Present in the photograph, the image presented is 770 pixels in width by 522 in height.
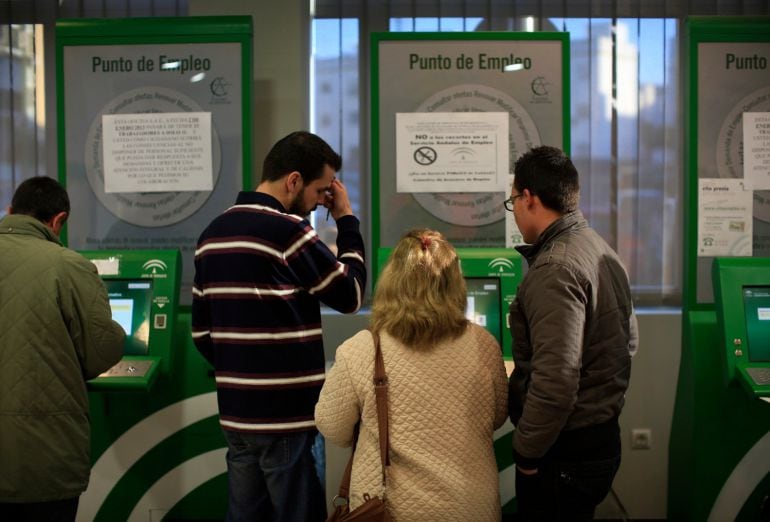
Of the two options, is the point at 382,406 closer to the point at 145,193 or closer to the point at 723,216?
the point at 145,193

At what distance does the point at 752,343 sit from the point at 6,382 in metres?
2.52

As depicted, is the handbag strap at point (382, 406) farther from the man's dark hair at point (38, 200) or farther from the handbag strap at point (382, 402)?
the man's dark hair at point (38, 200)

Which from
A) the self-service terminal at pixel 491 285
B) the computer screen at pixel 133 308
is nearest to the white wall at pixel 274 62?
the computer screen at pixel 133 308

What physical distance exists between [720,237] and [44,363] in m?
2.53

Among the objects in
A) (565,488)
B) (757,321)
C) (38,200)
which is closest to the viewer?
(565,488)

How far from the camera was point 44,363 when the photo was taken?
2.19 m

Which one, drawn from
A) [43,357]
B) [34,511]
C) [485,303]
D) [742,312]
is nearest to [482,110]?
[485,303]

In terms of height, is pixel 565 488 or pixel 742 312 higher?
pixel 742 312

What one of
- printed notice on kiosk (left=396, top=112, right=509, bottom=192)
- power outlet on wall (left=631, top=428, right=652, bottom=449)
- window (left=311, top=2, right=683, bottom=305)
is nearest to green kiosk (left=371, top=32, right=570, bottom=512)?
printed notice on kiosk (left=396, top=112, right=509, bottom=192)

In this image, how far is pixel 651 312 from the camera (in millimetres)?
3910

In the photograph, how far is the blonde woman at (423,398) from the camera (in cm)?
180

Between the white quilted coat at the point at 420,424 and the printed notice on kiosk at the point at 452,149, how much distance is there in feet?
4.29

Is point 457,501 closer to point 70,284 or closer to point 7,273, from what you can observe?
point 70,284

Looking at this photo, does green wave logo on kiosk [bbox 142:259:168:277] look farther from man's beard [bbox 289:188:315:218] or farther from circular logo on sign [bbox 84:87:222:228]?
man's beard [bbox 289:188:315:218]
